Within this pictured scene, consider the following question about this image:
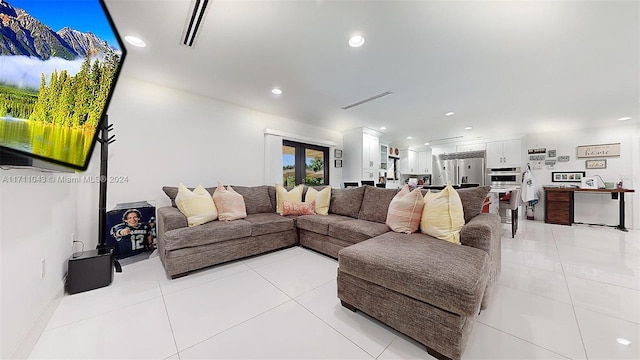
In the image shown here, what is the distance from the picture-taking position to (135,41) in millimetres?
2150

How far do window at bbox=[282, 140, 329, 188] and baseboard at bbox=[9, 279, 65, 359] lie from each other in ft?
11.0

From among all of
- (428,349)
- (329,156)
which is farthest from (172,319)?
(329,156)

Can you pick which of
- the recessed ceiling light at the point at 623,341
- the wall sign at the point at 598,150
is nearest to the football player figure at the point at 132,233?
the recessed ceiling light at the point at 623,341

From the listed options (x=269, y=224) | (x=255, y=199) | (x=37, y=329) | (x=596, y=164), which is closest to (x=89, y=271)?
(x=37, y=329)

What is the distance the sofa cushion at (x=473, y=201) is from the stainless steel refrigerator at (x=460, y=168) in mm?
4427

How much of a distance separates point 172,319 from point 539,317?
2.63 meters

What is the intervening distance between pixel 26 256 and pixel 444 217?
3.00 metres

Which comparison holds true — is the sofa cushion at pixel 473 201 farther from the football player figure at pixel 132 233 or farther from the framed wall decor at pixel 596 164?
the framed wall decor at pixel 596 164

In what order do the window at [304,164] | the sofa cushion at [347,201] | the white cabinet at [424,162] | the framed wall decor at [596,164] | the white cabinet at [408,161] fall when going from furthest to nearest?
the white cabinet at [408,161] → the white cabinet at [424,162] → the framed wall decor at [596,164] → the window at [304,164] → the sofa cushion at [347,201]

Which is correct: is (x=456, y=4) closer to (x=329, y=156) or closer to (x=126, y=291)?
(x=126, y=291)

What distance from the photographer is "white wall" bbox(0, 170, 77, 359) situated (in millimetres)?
1105

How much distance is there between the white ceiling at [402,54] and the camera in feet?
5.72

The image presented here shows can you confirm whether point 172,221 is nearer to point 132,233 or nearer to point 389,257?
point 132,233

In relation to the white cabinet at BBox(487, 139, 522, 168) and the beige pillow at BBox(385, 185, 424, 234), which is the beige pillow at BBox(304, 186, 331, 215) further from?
the white cabinet at BBox(487, 139, 522, 168)
